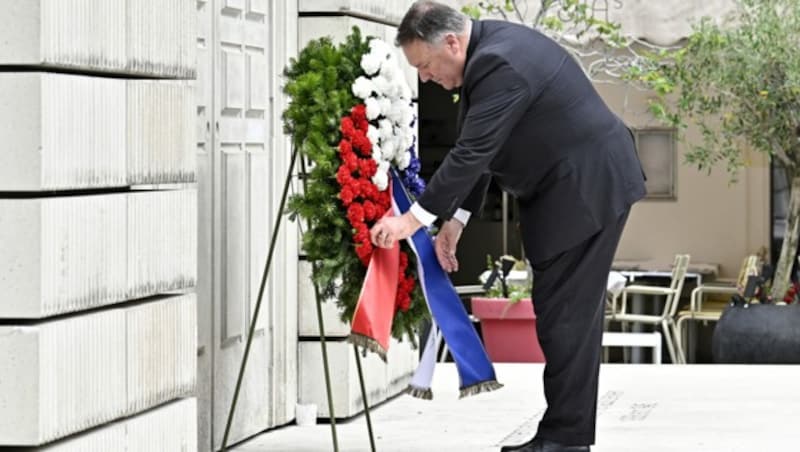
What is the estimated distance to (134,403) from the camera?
19.0ft

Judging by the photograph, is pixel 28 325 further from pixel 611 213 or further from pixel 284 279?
pixel 284 279

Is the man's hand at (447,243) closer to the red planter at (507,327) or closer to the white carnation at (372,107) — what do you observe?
the white carnation at (372,107)

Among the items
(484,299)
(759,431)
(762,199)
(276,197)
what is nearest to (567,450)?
(759,431)

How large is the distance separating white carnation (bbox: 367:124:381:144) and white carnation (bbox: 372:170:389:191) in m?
0.12

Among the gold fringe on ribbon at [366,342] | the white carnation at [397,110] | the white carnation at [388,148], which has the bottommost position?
the gold fringe on ribbon at [366,342]

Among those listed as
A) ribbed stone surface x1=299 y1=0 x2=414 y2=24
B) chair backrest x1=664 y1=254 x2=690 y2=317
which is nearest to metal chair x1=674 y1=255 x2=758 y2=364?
chair backrest x1=664 y1=254 x2=690 y2=317

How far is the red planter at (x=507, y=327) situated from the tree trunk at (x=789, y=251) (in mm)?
2994

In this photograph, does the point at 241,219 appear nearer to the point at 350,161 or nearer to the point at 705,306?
the point at 350,161

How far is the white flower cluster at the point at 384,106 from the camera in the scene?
6.64 metres

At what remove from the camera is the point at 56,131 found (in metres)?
5.21

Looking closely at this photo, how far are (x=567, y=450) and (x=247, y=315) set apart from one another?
1695mm

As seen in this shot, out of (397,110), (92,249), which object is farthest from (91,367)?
(397,110)

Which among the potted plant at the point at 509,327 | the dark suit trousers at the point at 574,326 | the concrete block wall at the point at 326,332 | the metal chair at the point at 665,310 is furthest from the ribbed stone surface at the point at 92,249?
the metal chair at the point at 665,310

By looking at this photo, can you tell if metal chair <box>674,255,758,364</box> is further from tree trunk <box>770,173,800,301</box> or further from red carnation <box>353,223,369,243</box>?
red carnation <box>353,223,369,243</box>
